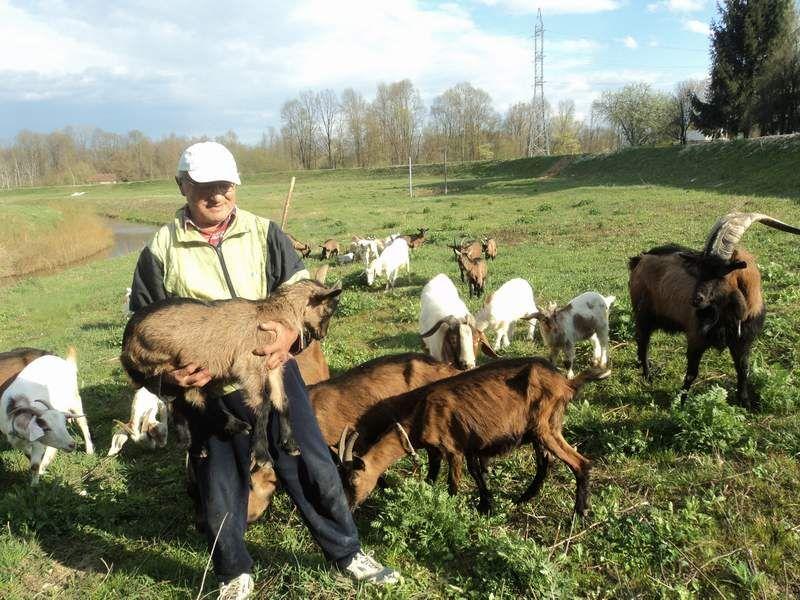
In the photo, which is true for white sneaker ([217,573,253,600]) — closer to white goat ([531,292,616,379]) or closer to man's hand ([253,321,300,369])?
man's hand ([253,321,300,369])

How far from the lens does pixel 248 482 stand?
294 cm

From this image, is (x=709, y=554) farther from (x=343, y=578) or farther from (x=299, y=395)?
(x=299, y=395)

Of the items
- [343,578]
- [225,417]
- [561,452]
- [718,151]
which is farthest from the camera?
[718,151]

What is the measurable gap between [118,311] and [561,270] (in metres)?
10.4

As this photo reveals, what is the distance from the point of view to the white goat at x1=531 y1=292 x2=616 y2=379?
6.29 metres

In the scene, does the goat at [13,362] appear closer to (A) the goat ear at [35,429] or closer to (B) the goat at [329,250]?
(A) the goat ear at [35,429]

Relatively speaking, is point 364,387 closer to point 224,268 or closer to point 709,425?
point 224,268

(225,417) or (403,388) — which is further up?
(225,417)

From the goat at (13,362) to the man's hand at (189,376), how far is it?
3944mm

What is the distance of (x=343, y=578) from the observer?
117 inches

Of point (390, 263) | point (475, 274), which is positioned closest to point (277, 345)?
point (475, 274)

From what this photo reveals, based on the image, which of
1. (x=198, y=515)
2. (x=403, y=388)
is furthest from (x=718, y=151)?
(x=198, y=515)

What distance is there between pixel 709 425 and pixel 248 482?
3.48m

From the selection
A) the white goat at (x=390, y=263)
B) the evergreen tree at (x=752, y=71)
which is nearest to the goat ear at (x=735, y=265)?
the white goat at (x=390, y=263)
